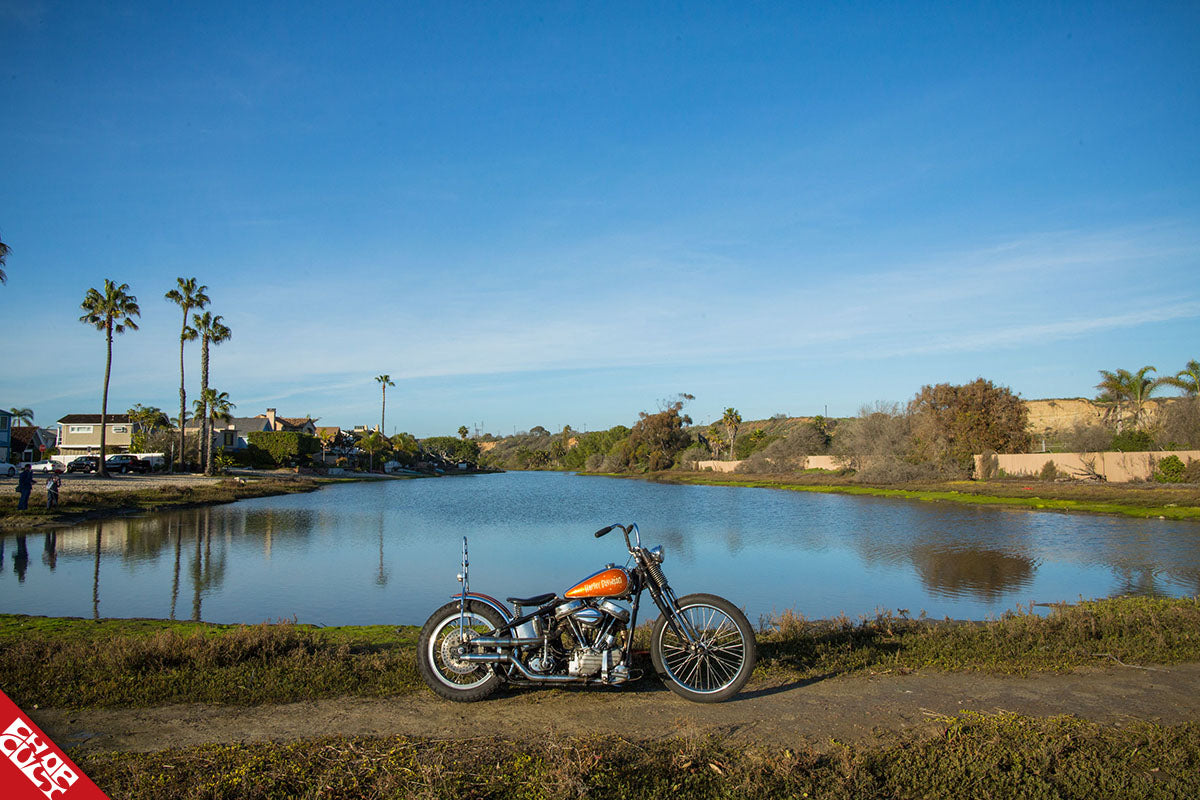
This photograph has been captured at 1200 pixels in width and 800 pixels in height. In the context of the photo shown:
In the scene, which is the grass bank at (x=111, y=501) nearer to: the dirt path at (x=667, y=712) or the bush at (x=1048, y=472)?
the dirt path at (x=667, y=712)

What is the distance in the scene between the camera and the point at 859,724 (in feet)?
17.0

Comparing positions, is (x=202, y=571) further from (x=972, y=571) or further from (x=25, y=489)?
(x=972, y=571)

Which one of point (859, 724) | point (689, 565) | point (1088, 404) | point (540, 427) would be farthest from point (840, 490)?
point (540, 427)

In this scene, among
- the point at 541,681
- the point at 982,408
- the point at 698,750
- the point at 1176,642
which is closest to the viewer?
the point at 698,750

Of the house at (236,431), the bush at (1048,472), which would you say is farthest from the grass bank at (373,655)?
the house at (236,431)

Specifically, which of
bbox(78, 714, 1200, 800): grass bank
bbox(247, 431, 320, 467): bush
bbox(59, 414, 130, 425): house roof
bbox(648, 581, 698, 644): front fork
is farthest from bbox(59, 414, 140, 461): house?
bbox(78, 714, 1200, 800): grass bank

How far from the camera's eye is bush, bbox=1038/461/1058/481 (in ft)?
147

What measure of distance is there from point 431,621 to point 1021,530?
25.7 meters

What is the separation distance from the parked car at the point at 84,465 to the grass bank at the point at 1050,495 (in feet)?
159

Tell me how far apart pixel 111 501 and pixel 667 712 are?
99.7 feet

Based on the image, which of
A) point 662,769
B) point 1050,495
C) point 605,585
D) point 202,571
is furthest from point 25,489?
point 1050,495

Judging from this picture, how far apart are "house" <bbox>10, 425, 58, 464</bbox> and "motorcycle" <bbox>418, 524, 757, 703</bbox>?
244 feet

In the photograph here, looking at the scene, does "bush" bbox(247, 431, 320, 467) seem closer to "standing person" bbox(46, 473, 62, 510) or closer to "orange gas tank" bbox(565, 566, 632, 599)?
"standing person" bbox(46, 473, 62, 510)

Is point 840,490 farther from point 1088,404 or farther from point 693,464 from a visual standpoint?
point 1088,404
